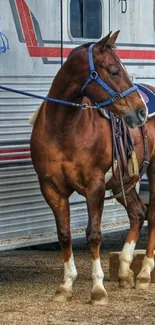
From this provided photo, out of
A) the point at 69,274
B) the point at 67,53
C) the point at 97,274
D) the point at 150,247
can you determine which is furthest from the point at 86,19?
the point at 97,274

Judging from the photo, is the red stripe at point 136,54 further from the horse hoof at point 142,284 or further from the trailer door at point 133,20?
the horse hoof at point 142,284

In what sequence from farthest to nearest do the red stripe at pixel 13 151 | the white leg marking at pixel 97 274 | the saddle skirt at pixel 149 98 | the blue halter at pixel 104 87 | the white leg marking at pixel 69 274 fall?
the saddle skirt at pixel 149 98 → the red stripe at pixel 13 151 → the white leg marking at pixel 69 274 → the white leg marking at pixel 97 274 → the blue halter at pixel 104 87

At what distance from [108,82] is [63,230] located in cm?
130

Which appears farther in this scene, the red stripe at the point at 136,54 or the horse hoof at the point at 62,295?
the red stripe at the point at 136,54


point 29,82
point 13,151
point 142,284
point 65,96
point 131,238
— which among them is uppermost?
point 65,96

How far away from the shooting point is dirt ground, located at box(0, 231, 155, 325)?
26.0ft

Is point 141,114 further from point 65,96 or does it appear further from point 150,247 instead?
point 150,247

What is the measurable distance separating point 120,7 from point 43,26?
1266 millimetres

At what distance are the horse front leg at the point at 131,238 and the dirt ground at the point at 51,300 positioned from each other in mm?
121

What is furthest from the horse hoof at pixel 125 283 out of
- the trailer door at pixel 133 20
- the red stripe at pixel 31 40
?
the trailer door at pixel 133 20

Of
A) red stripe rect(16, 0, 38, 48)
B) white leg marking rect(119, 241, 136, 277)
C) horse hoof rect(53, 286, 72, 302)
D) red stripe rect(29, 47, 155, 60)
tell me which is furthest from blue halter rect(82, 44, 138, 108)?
white leg marking rect(119, 241, 136, 277)

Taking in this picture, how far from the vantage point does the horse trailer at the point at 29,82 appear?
912cm

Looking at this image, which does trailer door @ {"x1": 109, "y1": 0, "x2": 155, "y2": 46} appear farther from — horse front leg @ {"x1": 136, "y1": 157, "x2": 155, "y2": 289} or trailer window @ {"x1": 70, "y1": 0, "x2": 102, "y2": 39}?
horse front leg @ {"x1": 136, "y1": 157, "x2": 155, "y2": 289}

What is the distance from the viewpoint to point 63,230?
8.61 m
